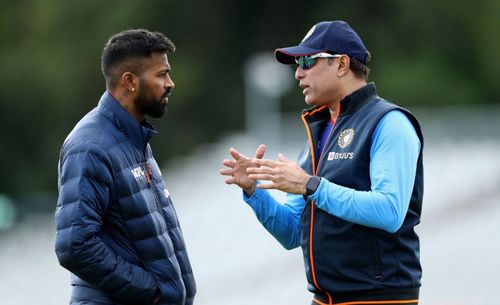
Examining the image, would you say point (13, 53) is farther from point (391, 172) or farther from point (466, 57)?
point (391, 172)

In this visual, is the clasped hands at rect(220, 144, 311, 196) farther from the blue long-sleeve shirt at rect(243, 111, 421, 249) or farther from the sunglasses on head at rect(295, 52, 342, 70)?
the sunglasses on head at rect(295, 52, 342, 70)

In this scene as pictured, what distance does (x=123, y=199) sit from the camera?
5.27 meters

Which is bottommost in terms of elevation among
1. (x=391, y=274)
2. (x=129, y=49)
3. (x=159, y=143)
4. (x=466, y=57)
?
(x=159, y=143)

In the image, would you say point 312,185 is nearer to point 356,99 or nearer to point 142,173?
point 356,99

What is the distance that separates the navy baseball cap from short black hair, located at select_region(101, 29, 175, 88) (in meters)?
0.67

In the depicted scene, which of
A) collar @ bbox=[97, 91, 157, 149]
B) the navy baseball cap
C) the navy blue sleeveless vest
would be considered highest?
the navy baseball cap

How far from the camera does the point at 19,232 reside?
24.0 m

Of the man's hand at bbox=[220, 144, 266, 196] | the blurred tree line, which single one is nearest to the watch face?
the man's hand at bbox=[220, 144, 266, 196]

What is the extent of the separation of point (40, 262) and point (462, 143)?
809 centimetres

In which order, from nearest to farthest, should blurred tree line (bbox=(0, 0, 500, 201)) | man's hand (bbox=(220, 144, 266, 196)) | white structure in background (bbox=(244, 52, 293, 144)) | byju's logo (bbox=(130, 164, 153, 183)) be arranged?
byju's logo (bbox=(130, 164, 153, 183)), man's hand (bbox=(220, 144, 266, 196)), white structure in background (bbox=(244, 52, 293, 144)), blurred tree line (bbox=(0, 0, 500, 201))

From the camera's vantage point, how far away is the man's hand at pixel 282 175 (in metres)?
5.27

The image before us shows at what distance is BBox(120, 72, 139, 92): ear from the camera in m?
5.51

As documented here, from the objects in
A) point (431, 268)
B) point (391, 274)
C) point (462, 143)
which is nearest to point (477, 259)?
point (431, 268)

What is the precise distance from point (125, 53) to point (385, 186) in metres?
1.40
